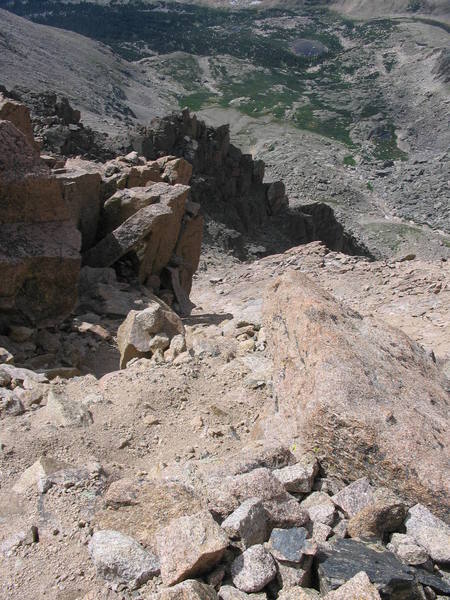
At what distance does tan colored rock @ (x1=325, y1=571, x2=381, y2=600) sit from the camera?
13.0 feet

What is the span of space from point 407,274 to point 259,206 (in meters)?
27.5

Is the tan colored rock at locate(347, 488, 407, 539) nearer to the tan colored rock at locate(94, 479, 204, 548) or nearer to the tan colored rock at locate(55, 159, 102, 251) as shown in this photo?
the tan colored rock at locate(94, 479, 204, 548)

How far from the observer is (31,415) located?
26.1ft

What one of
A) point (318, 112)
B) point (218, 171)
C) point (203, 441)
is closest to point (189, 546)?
point (203, 441)

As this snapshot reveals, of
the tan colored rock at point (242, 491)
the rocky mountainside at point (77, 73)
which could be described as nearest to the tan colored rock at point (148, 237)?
the tan colored rock at point (242, 491)

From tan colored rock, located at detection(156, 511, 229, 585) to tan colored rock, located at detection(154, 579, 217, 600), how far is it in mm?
161

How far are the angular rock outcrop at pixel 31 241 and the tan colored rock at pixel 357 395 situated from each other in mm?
5971

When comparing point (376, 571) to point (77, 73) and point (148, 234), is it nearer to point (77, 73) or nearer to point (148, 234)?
point (148, 234)

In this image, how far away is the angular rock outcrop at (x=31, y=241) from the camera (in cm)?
1205

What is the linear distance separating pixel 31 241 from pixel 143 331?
135 inches

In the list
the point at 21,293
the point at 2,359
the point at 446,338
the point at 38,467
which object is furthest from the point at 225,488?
the point at 446,338

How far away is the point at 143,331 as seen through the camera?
11.3 m

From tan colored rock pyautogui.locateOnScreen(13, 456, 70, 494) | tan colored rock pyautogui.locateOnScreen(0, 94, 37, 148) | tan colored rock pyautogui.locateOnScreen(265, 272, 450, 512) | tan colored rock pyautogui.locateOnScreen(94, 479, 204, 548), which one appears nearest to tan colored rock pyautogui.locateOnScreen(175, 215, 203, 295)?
tan colored rock pyautogui.locateOnScreen(0, 94, 37, 148)

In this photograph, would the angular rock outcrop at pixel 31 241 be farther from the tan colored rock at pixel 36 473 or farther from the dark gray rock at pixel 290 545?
the dark gray rock at pixel 290 545
